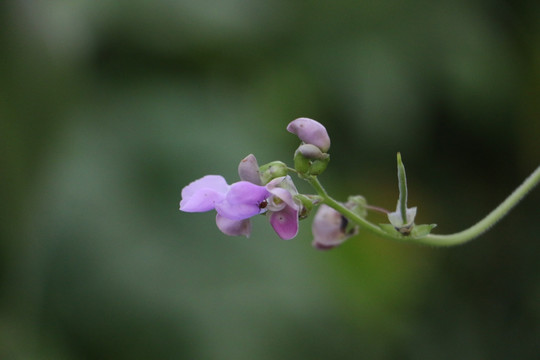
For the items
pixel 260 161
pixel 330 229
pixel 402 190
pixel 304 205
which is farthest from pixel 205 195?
pixel 260 161

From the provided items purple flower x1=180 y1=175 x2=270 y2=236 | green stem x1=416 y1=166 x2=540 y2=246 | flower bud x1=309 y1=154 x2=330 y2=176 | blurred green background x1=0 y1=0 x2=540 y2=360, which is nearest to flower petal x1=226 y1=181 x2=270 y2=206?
purple flower x1=180 y1=175 x2=270 y2=236

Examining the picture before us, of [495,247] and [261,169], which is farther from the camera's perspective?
[495,247]

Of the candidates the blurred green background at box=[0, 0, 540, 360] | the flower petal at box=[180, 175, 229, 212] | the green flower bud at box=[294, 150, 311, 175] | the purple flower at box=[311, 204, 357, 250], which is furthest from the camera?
the blurred green background at box=[0, 0, 540, 360]

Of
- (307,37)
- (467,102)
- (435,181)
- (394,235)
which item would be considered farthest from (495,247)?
(394,235)

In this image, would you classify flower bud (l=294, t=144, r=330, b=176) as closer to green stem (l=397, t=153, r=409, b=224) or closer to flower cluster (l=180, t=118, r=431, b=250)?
flower cluster (l=180, t=118, r=431, b=250)

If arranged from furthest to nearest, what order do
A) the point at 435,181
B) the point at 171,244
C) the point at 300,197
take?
the point at 435,181, the point at 171,244, the point at 300,197

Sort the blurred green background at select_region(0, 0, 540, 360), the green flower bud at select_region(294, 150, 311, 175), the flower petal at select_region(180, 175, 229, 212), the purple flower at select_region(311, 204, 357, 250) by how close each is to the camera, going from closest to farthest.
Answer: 1. the flower petal at select_region(180, 175, 229, 212)
2. the green flower bud at select_region(294, 150, 311, 175)
3. the purple flower at select_region(311, 204, 357, 250)
4. the blurred green background at select_region(0, 0, 540, 360)

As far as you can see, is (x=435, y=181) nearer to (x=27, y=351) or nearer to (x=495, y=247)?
(x=495, y=247)
